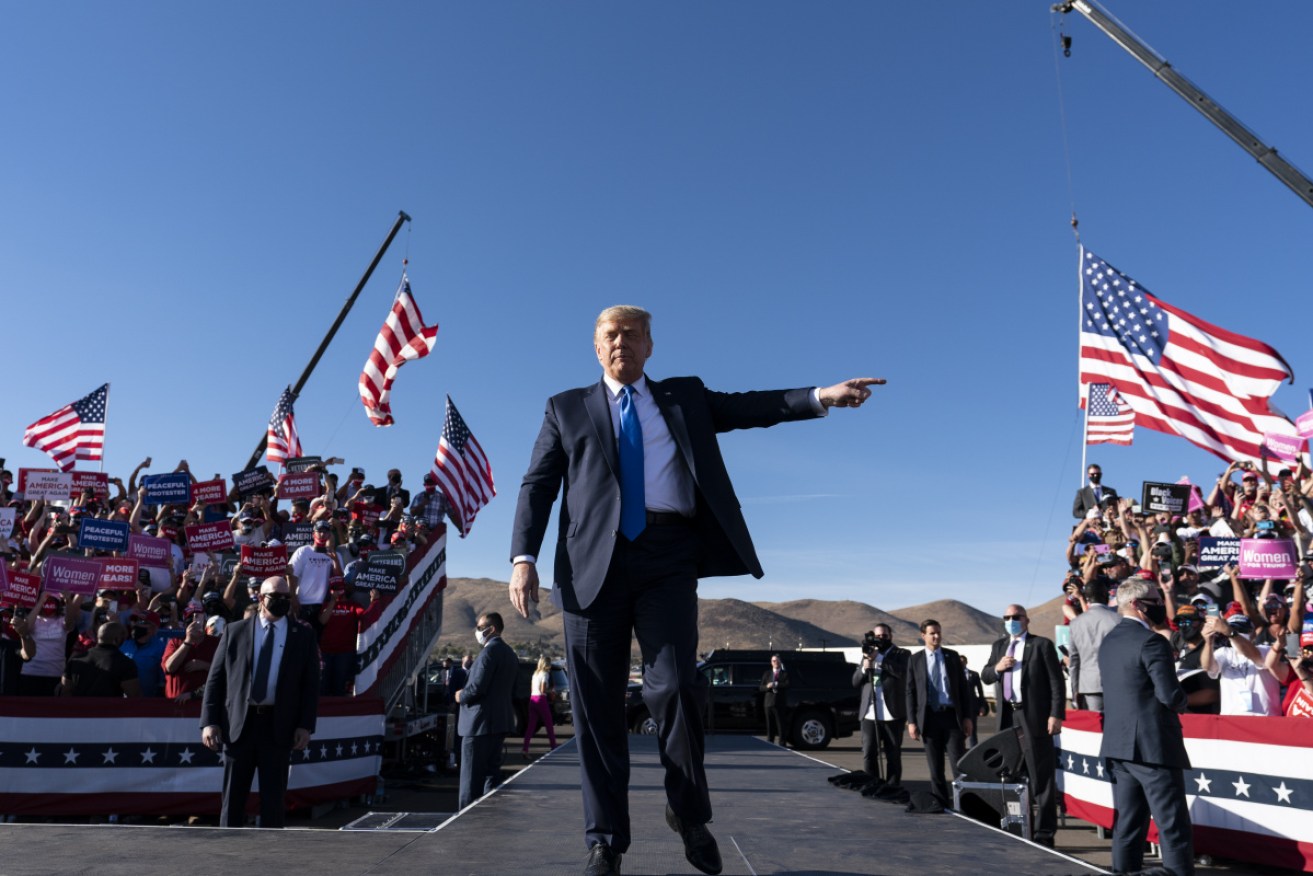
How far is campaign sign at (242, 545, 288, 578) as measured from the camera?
40.3ft

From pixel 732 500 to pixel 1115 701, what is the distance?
3.28 m

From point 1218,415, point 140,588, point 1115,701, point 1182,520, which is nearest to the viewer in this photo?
point 1115,701

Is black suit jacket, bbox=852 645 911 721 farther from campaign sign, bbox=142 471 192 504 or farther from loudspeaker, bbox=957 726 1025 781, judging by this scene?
campaign sign, bbox=142 471 192 504

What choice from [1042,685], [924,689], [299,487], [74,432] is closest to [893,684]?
[924,689]

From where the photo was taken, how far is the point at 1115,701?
5746mm

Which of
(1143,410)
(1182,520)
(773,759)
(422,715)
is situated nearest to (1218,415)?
(1143,410)

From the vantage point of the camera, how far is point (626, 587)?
3521 mm

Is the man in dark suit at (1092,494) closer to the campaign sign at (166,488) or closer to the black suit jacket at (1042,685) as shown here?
the black suit jacket at (1042,685)

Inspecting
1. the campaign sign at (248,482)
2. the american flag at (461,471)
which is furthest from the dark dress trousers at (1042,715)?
the campaign sign at (248,482)

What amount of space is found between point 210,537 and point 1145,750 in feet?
40.0

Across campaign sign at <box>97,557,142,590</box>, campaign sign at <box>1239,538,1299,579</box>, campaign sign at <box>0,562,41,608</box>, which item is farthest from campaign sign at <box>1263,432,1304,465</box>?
campaign sign at <box>0,562,41,608</box>

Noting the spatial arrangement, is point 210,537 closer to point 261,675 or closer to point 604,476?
point 261,675

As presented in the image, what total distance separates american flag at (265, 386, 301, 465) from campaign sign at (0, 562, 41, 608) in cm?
885

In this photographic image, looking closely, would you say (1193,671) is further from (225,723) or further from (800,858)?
(225,723)
